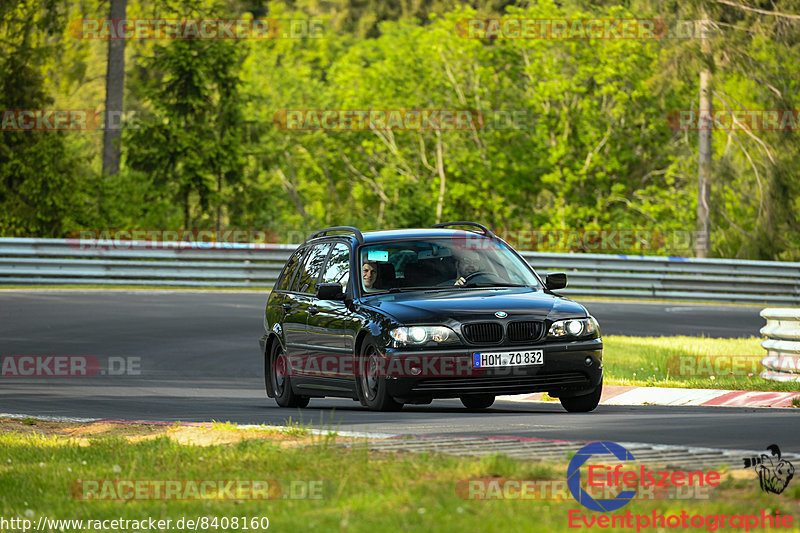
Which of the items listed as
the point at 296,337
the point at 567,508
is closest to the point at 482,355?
the point at 296,337

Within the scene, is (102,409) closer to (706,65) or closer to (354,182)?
(706,65)

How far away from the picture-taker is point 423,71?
51.1 m

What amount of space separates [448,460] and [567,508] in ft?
4.82

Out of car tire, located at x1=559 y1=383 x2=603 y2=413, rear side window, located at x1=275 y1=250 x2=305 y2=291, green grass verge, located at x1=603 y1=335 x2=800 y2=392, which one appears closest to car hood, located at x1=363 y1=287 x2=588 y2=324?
car tire, located at x1=559 y1=383 x2=603 y2=413

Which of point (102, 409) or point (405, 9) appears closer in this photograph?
point (102, 409)

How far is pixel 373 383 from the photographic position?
1136 centimetres

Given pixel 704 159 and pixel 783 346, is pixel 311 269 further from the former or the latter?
pixel 704 159

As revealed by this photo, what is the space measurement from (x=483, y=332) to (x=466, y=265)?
59.6 inches

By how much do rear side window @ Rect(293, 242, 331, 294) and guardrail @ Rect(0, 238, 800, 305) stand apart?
45.4 ft

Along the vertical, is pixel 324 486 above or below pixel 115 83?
below

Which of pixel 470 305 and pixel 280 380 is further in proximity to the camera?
pixel 280 380

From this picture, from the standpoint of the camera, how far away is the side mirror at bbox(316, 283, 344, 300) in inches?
474

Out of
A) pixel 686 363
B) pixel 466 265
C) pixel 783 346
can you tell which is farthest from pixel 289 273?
pixel 686 363

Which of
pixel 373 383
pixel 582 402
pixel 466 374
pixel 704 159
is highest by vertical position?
pixel 704 159
